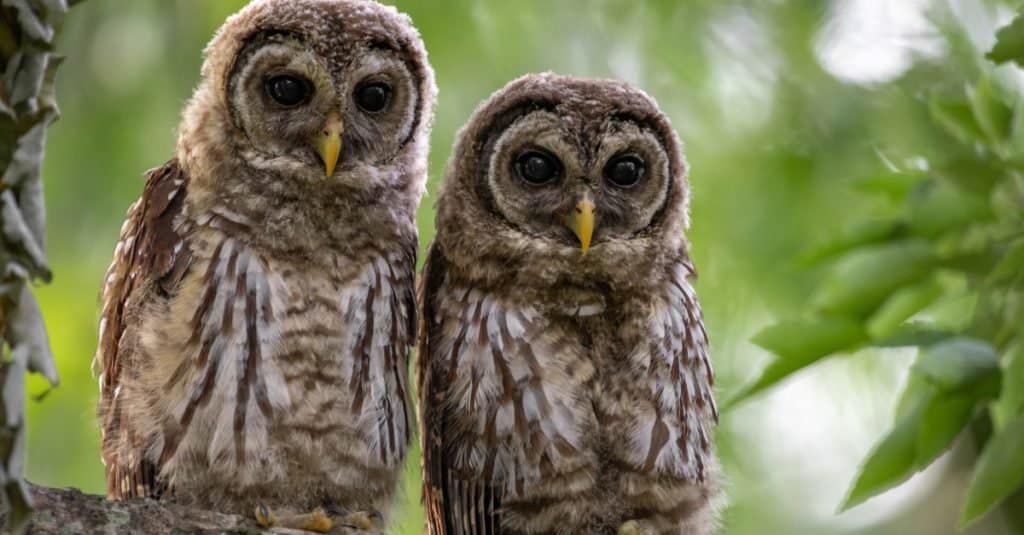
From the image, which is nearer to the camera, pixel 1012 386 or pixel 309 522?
pixel 1012 386

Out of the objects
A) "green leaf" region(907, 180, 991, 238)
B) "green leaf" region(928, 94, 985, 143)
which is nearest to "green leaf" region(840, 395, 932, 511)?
"green leaf" region(907, 180, 991, 238)

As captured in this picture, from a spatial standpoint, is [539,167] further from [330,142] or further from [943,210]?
[943,210]

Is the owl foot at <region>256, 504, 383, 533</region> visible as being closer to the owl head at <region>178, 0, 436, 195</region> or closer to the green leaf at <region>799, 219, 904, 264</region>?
the owl head at <region>178, 0, 436, 195</region>

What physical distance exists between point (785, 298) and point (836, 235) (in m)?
2.56

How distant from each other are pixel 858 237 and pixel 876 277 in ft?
0.50

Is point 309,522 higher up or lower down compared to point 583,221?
lower down

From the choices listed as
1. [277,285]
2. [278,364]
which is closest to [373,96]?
[277,285]

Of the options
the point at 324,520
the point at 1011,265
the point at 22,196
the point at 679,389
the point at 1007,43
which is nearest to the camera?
the point at 22,196

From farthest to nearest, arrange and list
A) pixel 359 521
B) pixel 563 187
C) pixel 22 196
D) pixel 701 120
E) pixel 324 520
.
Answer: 1. pixel 701 120
2. pixel 563 187
3. pixel 359 521
4. pixel 324 520
5. pixel 22 196

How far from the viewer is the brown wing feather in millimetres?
3461

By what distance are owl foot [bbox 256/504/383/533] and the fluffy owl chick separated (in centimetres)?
28

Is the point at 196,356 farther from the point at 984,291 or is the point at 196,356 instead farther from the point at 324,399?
the point at 984,291

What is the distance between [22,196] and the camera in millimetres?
1616

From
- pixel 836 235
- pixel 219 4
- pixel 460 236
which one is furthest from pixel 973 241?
pixel 219 4
